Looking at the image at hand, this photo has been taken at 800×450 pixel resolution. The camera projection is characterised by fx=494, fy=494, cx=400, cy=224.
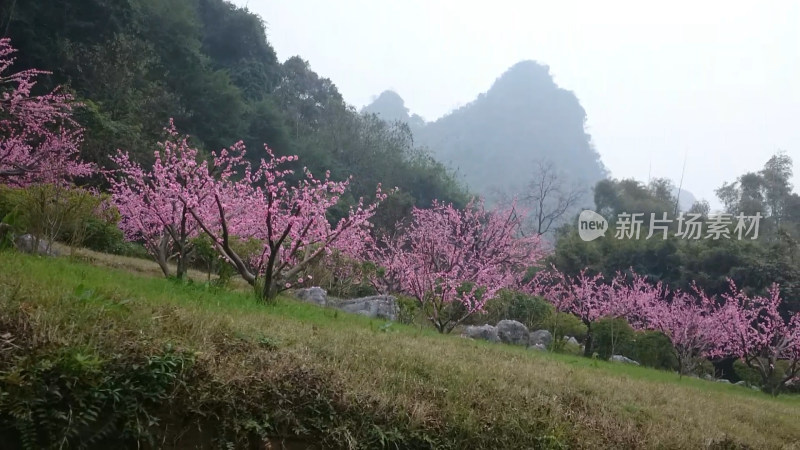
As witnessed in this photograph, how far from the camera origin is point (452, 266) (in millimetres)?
10508

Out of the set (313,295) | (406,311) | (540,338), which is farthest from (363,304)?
(540,338)

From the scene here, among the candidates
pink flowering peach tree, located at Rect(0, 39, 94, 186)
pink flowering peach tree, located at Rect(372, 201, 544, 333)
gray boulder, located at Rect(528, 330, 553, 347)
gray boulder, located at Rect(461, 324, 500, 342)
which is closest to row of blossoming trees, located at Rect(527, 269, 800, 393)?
gray boulder, located at Rect(528, 330, 553, 347)

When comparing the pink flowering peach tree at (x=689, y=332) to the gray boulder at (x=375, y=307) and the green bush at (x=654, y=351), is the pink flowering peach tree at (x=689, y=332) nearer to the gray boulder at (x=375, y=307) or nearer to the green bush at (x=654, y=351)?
the green bush at (x=654, y=351)

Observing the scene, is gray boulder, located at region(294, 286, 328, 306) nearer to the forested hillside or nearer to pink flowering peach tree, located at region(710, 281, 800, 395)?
the forested hillside

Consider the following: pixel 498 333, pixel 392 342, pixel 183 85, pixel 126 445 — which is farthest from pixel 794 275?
pixel 183 85

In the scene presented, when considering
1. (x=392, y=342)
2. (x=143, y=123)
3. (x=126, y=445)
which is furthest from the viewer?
(x=143, y=123)

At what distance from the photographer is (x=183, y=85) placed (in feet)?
81.2

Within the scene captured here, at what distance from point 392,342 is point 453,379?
1.14 metres

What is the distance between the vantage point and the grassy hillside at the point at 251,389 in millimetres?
2270

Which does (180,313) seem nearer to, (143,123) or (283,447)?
(283,447)

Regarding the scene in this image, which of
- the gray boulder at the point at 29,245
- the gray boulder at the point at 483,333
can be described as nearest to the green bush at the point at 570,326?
the gray boulder at the point at 483,333

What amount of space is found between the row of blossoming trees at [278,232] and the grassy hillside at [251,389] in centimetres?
247

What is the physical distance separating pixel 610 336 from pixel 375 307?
355 inches

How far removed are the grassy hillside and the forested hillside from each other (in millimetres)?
14071
